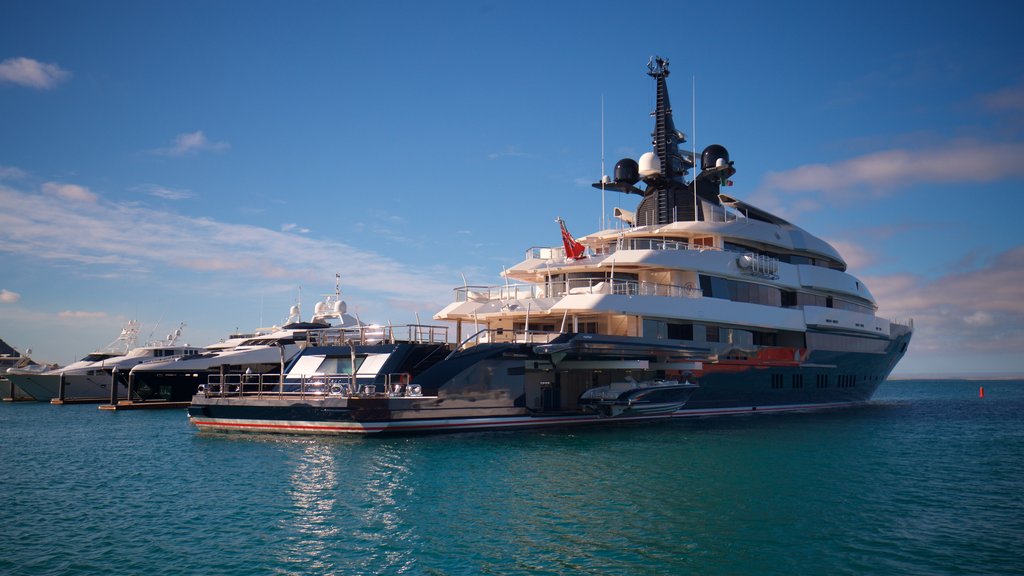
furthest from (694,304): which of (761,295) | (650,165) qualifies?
(650,165)

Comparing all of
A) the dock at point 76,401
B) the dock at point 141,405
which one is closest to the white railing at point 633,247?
the dock at point 141,405

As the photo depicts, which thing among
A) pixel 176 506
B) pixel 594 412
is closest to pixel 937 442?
pixel 594 412

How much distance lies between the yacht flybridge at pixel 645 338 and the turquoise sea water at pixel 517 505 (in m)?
1.50

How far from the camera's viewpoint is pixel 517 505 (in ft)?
46.4

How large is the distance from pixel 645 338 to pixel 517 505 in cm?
1519

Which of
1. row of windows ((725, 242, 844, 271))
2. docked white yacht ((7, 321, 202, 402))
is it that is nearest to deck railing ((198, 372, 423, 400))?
row of windows ((725, 242, 844, 271))

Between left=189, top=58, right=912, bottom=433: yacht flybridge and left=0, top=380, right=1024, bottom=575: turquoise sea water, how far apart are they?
1503 mm

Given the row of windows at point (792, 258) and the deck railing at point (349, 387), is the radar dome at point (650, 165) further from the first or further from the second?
the deck railing at point (349, 387)

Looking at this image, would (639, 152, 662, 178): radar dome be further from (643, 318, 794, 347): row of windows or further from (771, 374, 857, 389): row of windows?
(771, 374, 857, 389): row of windows

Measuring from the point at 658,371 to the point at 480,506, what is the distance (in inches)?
668

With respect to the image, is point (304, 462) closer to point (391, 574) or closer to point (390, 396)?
point (390, 396)

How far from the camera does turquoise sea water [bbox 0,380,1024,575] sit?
10891 millimetres

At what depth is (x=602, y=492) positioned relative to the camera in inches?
599

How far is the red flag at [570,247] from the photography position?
97.4 ft
